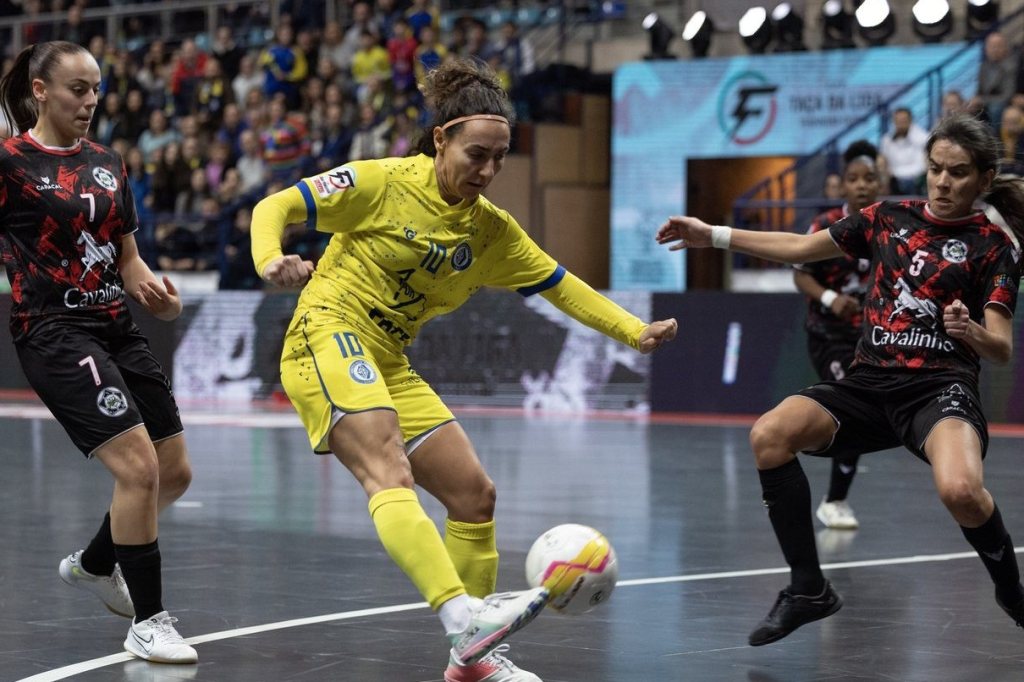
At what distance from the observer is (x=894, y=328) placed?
611 cm

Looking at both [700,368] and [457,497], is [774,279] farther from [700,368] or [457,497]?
[457,497]

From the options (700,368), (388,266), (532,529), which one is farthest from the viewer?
(700,368)

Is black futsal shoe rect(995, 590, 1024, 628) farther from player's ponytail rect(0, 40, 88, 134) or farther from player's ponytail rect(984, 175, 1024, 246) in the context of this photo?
player's ponytail rect(0, 40, 88, 134)

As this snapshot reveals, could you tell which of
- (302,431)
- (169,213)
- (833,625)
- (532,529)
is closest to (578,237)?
(169,213)

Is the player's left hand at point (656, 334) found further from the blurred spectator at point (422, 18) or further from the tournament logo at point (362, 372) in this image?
the blurred spectator at point (422, 18)

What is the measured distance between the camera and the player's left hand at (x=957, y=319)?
559cm

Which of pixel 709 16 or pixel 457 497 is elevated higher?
pixel 709 16

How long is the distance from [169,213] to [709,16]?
7.85m

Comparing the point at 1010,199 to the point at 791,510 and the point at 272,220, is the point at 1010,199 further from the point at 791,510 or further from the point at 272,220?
the point at 272,220

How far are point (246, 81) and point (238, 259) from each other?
14.8 ft

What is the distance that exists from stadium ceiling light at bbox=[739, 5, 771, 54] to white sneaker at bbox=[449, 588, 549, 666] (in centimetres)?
1645

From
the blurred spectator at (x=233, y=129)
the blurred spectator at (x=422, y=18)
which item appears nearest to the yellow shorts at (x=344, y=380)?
the blurred spectator at (x=422, y=18)

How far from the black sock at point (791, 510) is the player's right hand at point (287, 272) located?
200cm

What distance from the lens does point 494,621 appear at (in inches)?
194
